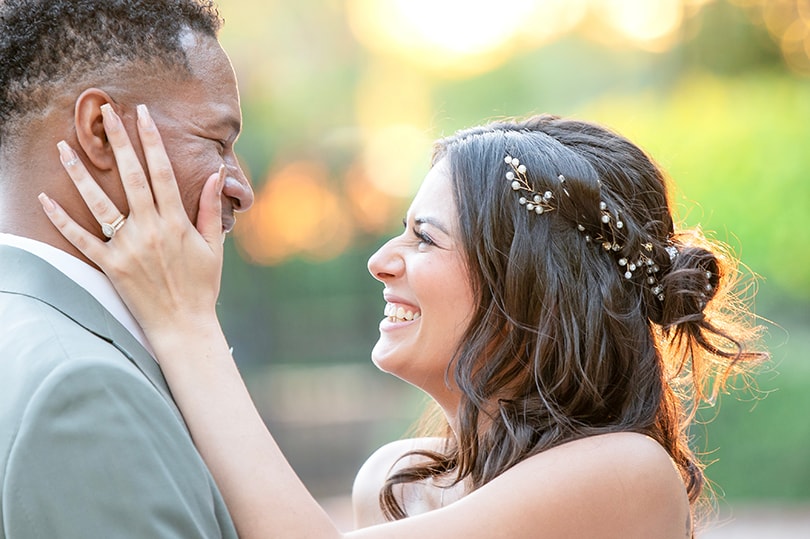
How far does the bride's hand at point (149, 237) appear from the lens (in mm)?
2041

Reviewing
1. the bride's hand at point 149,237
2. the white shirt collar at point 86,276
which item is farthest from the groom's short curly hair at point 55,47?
the white shirt collar at point 86,276

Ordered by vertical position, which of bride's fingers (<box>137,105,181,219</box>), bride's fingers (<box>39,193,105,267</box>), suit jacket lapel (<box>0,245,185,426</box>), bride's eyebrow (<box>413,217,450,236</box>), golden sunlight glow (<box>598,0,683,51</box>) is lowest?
suit jacket lapel (<box>0,245,185,426</box>)

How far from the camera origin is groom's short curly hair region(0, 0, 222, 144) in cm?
202

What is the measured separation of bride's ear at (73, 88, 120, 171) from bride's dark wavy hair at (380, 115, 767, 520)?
107 centimetres

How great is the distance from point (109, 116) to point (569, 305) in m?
1.35

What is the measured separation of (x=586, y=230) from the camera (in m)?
2.82

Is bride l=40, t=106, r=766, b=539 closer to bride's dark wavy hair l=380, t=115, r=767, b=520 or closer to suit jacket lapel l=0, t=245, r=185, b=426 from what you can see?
bride's dark wavy hair l=380, t=115, r=767, b=520

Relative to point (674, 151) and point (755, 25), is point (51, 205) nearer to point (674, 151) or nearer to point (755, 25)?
point (674, 151)

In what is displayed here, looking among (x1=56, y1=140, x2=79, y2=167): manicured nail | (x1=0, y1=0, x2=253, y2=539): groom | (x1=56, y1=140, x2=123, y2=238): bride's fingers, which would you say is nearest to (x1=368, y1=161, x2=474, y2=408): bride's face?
(x1=0, y1=0, x2=253, y2=539): groom

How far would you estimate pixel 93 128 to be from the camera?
80.6 inches

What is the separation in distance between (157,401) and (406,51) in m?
10.9

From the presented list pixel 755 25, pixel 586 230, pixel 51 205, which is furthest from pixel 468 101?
pixel 51 205

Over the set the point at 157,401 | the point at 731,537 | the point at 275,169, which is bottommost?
the point at 731,537

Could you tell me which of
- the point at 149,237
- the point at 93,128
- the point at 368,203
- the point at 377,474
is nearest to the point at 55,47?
the point at 93,128
